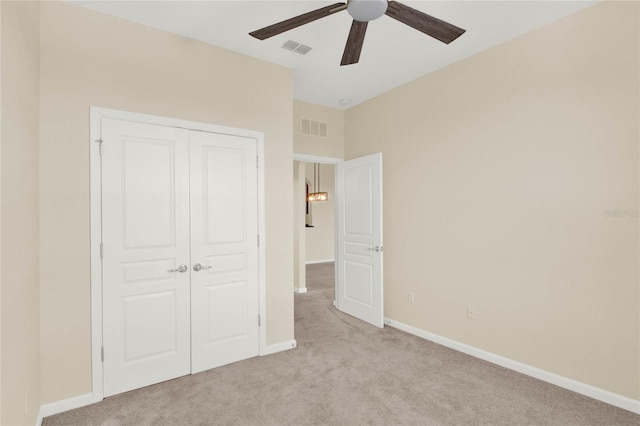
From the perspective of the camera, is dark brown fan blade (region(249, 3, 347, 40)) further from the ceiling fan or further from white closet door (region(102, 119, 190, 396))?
white closet door (region(102, 119, 190, 396))

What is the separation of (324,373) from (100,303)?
1.92 m

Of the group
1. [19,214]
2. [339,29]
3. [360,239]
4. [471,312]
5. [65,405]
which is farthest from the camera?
[360,239]

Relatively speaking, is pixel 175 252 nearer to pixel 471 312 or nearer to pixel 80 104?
pixel 80 104

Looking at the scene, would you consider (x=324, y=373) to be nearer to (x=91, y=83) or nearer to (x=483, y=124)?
(x=483, y=124)

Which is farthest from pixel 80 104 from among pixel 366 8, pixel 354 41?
pixel 366 8

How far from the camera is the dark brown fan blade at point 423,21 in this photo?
6.15 feet

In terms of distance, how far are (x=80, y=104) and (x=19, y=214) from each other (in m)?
1.08

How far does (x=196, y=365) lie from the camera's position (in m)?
2.92

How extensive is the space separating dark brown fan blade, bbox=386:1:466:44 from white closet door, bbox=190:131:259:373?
1835mm

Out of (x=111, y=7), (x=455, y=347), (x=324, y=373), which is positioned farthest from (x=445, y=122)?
(x=111, y=7)

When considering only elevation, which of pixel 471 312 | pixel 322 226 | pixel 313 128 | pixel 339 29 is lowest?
pixel 471 312

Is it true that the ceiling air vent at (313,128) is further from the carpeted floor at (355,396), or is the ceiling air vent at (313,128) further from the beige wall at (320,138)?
the carpeted floor at (355,396)

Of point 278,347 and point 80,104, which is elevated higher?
point 80,104

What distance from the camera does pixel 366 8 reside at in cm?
187
